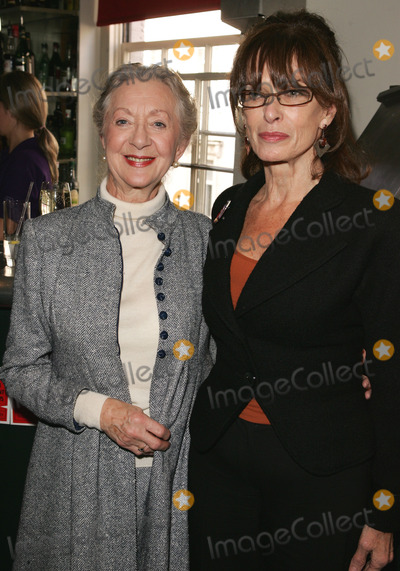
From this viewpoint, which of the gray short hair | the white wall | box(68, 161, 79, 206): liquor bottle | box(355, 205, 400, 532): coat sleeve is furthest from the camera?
box(68, 161, 79, 206): liquor bottle

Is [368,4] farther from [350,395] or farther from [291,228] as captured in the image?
[350,395]

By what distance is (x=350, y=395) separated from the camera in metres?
1.14

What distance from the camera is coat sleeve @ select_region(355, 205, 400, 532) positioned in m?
1.06

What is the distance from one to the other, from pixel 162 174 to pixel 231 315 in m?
0.35

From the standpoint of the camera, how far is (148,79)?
1277 millimetres

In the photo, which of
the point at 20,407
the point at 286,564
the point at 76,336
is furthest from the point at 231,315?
the point at 20,407

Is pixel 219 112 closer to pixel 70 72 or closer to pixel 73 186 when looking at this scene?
pixel 73 186

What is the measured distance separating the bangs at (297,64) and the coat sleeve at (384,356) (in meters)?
0.30

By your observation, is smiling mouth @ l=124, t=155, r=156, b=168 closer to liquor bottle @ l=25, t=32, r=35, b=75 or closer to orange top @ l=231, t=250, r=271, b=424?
orange top @ l=231, t=250, r=271, b=424

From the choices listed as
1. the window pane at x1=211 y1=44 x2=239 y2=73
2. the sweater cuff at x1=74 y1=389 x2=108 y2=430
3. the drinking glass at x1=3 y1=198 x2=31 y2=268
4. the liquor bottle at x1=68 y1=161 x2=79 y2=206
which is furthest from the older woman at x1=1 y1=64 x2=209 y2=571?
the window pane at x1=211 y1=44 x2=239 y2=73

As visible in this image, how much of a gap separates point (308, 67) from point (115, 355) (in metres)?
0.68

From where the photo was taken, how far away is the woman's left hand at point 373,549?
1.14 meters

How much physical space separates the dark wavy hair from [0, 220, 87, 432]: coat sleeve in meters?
0.56

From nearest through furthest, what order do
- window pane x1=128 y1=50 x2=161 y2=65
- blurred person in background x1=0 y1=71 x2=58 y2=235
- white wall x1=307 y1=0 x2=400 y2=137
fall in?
white wall x1=307 y1=0 x2=400 y2=137, blurred person in background x1=0 y1=71 x2=58 y2=235, window pane x1=128 y1=50 x2=161 y2=65
